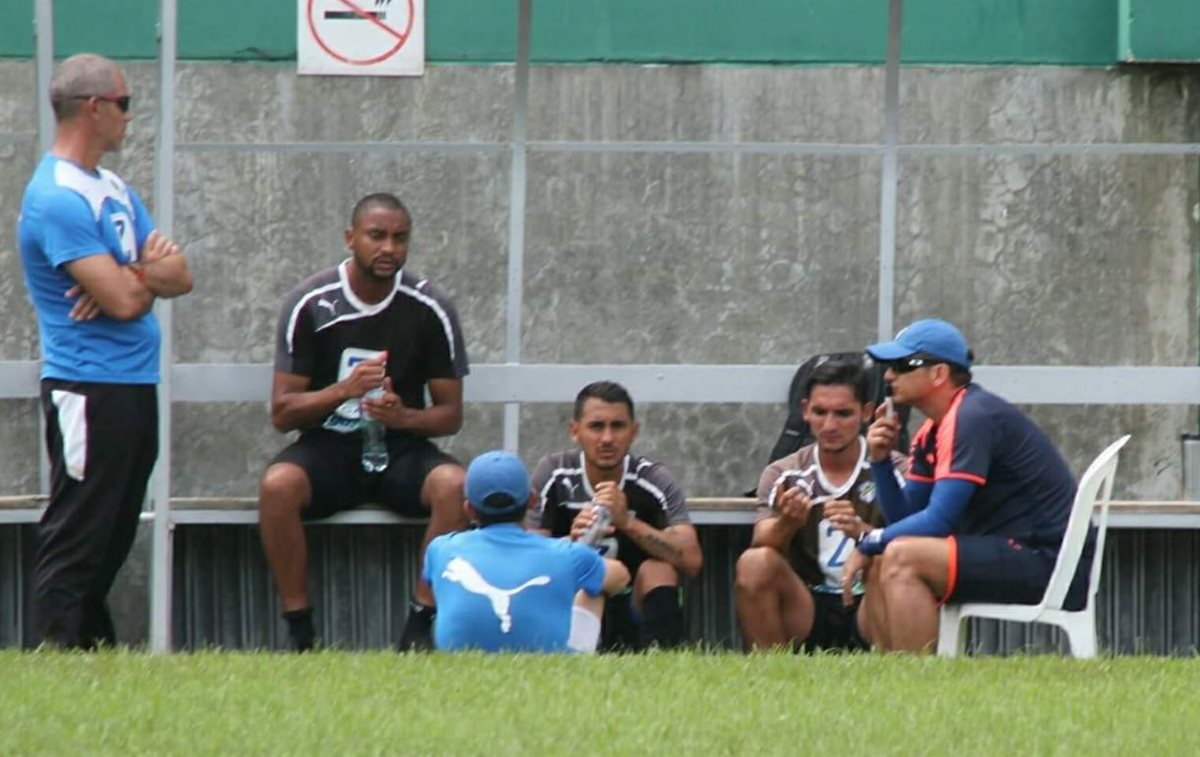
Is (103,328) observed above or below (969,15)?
below

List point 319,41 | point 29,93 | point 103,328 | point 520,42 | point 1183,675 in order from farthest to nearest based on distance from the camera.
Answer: point 29,93 → point 319,41 → point 520,42 → point 103,328 → point 1183,675

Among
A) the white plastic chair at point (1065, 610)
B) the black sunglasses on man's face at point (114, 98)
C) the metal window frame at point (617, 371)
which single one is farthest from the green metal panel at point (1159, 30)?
the black sunglasses on man's face at point (114, 98)

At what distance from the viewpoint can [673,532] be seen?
7.96 metres

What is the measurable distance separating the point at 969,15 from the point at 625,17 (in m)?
1.64

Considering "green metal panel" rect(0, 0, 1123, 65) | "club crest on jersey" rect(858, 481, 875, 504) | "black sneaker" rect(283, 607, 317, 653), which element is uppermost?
"green metal panel" rect(0, 0, 1123, 65)

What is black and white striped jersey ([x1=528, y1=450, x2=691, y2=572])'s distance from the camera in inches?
316

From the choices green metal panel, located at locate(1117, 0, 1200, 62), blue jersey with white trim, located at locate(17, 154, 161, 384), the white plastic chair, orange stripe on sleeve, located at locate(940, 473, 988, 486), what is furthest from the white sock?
green metal panel, located at locate(1117, 0, 1200, 62)

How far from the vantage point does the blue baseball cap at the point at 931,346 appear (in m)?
7.44

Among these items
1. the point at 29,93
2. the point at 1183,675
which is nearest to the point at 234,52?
the point at 29,93

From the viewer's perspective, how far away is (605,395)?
26.3ft

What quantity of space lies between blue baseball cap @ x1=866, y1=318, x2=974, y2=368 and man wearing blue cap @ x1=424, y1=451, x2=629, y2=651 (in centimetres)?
113

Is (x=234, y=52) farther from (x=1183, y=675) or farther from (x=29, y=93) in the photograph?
(x=1183, y=675)

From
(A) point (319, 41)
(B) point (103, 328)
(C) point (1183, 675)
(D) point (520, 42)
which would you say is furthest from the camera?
(A) point (319, 41)

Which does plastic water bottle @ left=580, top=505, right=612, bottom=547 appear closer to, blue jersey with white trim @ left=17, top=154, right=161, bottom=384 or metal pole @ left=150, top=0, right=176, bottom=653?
metal pole @ left=150, top=0, right=176, bottom=653
